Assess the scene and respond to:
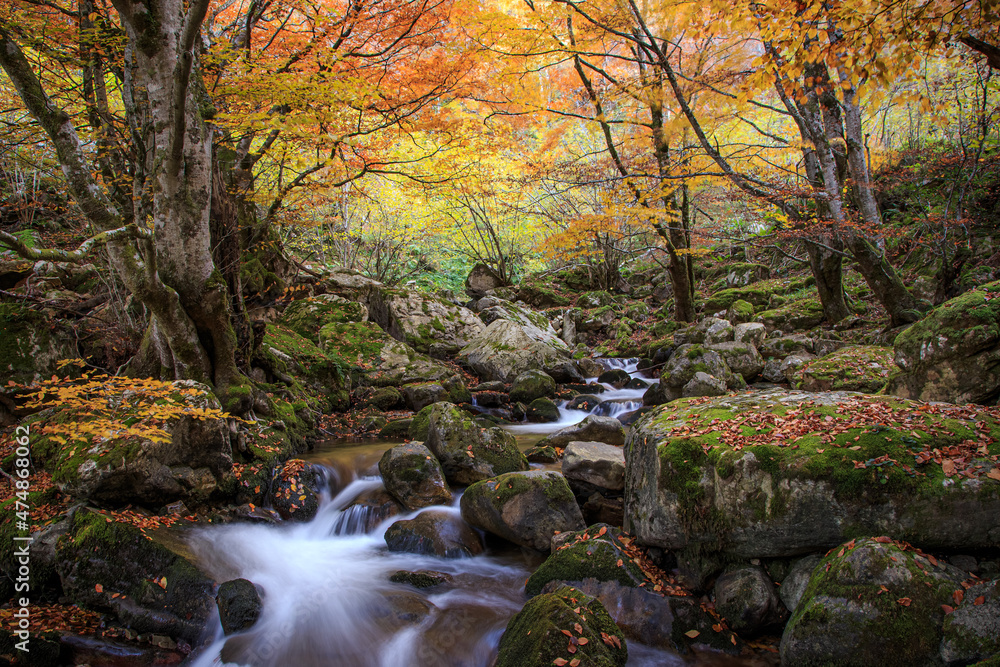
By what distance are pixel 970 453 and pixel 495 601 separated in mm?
4026

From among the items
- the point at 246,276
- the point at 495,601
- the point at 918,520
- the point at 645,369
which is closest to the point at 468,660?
the point at 495,601

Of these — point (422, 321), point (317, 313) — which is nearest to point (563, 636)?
point (317, 313)

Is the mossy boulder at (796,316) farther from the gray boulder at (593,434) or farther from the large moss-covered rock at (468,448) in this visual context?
the large moss-covered rock at (468,448)

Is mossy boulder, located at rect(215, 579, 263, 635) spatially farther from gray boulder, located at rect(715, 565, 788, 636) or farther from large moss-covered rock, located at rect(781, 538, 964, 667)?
large moss-covered rock, located at rect(781, 538, 964, 667)

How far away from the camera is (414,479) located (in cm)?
618

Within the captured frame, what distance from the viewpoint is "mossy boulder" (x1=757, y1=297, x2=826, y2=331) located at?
11.5 m

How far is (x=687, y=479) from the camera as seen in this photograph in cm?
410

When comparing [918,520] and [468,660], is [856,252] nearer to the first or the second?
[918,520]

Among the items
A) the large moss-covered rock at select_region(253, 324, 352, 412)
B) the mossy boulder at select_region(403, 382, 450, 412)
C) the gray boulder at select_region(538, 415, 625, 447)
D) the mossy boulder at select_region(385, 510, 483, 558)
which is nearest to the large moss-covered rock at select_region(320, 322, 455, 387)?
the large moss-covered rock at select_region(253, 324, 352, 412)

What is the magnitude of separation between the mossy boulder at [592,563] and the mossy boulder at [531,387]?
670 centimetres

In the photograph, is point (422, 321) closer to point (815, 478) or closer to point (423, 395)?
point (423, 395)

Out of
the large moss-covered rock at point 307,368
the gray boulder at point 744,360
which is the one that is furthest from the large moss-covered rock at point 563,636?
the gray boulder at point 744,360

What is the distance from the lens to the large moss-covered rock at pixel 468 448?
6723 mm

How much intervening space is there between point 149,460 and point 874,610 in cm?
624
